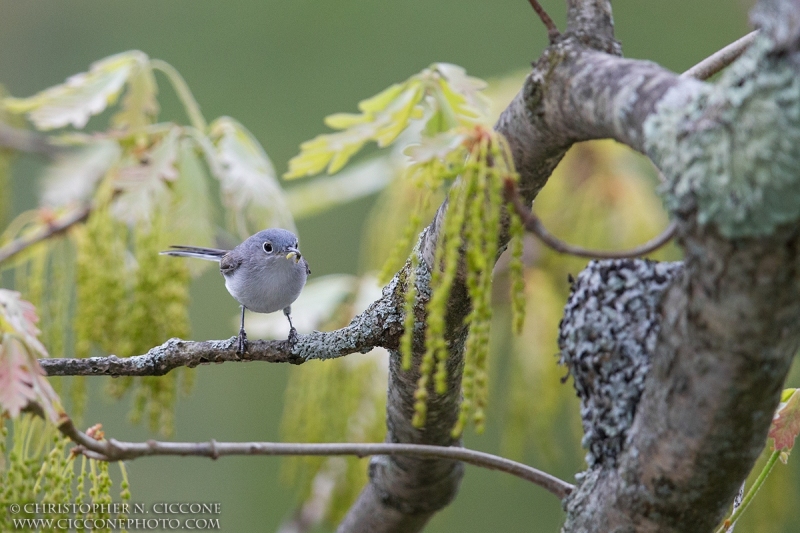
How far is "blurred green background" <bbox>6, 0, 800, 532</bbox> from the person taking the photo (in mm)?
5441

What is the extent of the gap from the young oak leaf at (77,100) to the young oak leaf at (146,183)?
17 cm

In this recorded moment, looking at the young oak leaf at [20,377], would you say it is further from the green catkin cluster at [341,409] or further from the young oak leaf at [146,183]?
the green catkin cluster at [341,409]

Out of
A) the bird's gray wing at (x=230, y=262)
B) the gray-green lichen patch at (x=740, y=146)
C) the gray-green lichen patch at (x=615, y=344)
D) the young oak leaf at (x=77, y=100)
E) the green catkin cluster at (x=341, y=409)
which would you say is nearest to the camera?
the gray-green lichen patch at (x=740, y=146)

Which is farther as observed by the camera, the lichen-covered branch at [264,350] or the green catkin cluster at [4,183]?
the green catkin cluster at [4,183]

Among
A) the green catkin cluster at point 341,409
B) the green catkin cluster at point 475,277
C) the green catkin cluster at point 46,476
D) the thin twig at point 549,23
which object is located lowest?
the green catkin cluster at point 341,409

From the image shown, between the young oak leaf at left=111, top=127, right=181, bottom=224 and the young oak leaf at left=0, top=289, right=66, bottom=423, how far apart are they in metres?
0.86

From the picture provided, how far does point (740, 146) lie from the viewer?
30.5 inches

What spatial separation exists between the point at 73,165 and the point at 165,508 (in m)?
1.30

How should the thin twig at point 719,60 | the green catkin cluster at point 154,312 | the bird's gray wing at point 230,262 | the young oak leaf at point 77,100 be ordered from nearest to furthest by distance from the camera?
the thin twig at point 719,60 < the green catkin cluster at point 154,312 < the young oak leaf at point 77,100 < the bird's gray wing at point 230,262

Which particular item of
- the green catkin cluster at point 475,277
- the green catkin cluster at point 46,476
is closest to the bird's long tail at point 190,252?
the green catkin cluster at point 46,476

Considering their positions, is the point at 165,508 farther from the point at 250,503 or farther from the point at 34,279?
the point at 250,503

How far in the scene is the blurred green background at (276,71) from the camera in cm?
544

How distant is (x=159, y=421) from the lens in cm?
191

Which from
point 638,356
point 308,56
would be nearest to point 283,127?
point 308,56
